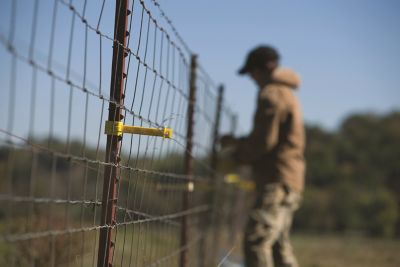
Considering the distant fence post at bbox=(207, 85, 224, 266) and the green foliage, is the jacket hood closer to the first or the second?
the distant fence post at bbox=(207, 85, 224, 266)

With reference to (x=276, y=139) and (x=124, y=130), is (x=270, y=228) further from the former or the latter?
(x=124, y=130)

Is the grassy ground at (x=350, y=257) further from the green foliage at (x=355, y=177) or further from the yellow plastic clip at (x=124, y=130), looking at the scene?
the green foliage at (x=355, y=177)

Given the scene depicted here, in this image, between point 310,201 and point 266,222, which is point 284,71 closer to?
point 266,222

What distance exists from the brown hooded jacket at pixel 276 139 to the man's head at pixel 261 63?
0.08m

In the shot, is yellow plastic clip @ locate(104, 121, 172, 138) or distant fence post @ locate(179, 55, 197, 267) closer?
yellow plastic clip @ locate(104, 121, 172, 138)

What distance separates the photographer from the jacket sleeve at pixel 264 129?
5211mm

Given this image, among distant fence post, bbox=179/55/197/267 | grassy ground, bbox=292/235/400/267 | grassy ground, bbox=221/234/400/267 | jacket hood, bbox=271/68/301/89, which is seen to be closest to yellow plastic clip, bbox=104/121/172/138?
distant fence post, bbox=179/55/197/267

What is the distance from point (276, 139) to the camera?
538 centimetres

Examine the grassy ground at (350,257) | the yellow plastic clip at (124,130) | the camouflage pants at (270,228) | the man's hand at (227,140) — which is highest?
the man's hand at (227,140)

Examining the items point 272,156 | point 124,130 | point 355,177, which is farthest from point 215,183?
point 355,177

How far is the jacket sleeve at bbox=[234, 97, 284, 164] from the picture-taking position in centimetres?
521

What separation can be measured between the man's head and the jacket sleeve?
400mm

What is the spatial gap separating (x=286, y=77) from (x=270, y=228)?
116 centimetres

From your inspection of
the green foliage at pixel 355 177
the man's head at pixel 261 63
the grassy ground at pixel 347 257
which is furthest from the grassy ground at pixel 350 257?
the green foliage at pixel 355 177
